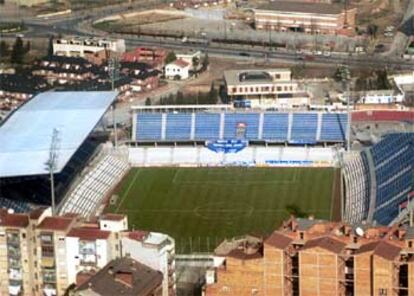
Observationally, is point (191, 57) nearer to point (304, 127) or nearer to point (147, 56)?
point (147, 56)


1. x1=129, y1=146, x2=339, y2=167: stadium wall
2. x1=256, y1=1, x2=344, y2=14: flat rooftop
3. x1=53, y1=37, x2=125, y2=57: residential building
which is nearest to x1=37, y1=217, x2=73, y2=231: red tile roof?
x1=129, y1=146, x2=339, y2=167: stadium wall

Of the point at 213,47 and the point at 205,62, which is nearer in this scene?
the point at 205,62

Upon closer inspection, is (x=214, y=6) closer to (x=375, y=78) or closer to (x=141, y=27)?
(x=141, y=27)

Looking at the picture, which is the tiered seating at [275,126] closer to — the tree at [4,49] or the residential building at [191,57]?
the residential building at [191,57]

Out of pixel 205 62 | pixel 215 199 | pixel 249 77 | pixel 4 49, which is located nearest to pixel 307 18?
pixel 205 62

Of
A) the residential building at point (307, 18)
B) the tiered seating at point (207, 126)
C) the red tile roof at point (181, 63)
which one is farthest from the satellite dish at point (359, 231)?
the residential building at point (307, 18)

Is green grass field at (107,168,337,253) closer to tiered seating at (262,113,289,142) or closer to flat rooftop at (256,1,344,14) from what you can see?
tiered seating at (262,113,289,142)
